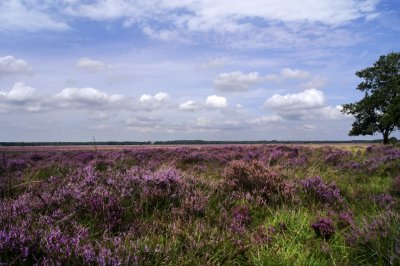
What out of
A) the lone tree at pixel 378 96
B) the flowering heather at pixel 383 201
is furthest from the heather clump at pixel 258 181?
the lone tree at pixel 378 96

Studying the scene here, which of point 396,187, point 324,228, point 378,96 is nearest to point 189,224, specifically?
point 324,228

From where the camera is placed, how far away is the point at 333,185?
22.7 ft

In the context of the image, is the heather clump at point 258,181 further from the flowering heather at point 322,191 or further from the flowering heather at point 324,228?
the flowering heather at point 324,228

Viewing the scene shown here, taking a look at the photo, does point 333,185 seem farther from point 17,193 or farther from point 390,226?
point 17,193

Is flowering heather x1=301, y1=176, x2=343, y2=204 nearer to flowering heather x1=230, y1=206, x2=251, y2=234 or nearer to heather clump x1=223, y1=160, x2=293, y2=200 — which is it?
heather clump x1=223, y1=160, x2=293, y2=200

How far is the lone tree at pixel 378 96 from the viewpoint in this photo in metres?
41.7

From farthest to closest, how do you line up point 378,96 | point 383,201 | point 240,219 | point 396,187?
point 378,96, point 396,187, point 383,201, point 240,219

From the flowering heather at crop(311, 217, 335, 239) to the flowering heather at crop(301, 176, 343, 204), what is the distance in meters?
1.81

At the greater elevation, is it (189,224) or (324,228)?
(189,224)

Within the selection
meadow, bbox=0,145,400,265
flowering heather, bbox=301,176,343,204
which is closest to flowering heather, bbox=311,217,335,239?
meadow, bbox=0,145,400,265

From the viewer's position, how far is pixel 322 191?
21.2 feet

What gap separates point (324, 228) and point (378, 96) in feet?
139

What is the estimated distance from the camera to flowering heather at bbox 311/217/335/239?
436 centimetres

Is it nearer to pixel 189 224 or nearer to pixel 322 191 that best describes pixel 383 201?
pixel 322 191
